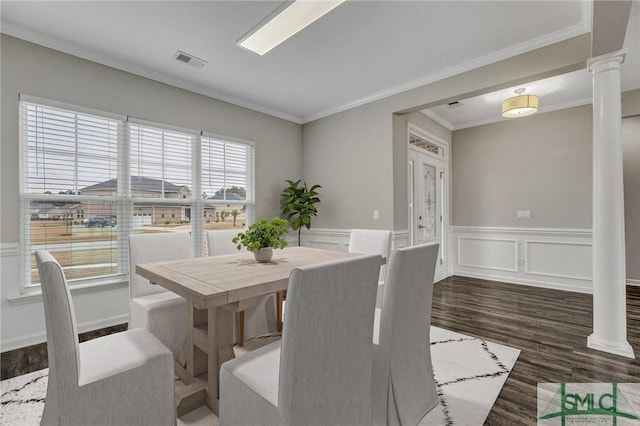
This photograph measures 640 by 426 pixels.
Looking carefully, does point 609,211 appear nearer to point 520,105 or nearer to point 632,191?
point 520,105

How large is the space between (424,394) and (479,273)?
4133mm

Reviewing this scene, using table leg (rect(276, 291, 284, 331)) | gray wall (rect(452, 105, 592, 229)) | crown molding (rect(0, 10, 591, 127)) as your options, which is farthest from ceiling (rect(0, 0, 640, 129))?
table leg (rect(276, 291, 284, 331))

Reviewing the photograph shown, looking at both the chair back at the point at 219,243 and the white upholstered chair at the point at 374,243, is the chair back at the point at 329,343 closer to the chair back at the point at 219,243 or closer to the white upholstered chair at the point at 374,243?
the white upholstered chair at the point at 374,243

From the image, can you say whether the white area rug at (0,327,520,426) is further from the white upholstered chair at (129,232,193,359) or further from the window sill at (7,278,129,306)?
the window sill at (7,278,129,306)

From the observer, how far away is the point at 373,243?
290 cm

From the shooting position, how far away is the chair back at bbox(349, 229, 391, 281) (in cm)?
280

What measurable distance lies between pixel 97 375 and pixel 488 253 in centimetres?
536

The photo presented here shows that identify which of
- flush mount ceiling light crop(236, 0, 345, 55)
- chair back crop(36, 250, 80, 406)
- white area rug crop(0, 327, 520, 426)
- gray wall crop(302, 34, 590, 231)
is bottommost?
white area rug crop(0, 327, 520, 426)

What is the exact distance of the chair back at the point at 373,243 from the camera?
9.18 ft

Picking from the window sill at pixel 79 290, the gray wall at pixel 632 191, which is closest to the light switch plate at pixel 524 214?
the gray wall at pixel 632 191

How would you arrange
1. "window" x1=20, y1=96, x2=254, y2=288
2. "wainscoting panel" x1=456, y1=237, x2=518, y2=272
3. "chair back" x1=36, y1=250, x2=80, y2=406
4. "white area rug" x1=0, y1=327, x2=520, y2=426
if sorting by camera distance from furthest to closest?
1. "wainscoting panel" x1=456, y1=237, x2=518, y2=272
2. "window" x1=20, y1=96, x2=254, y2=288
3. "white area rug" x1=0, y1=327, x2=520, y2=426
4. "chair back" x1=36, y1=250, x2=80, y2=406

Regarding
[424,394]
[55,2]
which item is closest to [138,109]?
[55,2]

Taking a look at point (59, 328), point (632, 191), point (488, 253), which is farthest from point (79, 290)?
point (632, 191)

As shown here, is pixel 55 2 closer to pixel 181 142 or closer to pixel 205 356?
pixel 181 142
